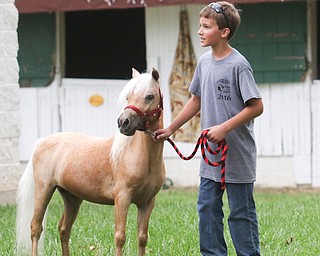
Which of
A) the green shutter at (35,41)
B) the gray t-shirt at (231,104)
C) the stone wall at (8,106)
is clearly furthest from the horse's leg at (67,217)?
the green shutter at (35,41)

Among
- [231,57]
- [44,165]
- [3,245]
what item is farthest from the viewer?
[3,245]

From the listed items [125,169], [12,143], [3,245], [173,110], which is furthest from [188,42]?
[125,169]

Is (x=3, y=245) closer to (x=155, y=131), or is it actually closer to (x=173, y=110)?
(x=155, y=131)

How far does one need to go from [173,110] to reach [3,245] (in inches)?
258

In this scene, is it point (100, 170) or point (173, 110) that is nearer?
point (100, 170)

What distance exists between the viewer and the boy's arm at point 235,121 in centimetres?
642

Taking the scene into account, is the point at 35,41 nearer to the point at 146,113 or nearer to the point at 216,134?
the point at 146,113

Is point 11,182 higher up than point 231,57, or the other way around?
point 231,57

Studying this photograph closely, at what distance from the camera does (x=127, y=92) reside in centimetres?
691

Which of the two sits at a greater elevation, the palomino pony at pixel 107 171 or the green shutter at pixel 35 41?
the green shutter at pixel 35 41

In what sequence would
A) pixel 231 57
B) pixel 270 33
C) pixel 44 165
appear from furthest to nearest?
pixel 270 33
pixel 44 165
pixel 231 57

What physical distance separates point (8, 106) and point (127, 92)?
5201 millimetres

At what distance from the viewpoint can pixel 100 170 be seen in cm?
736

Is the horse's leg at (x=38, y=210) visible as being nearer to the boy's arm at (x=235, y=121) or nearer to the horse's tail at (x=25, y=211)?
the horse's tail at (x=25, y=211)
